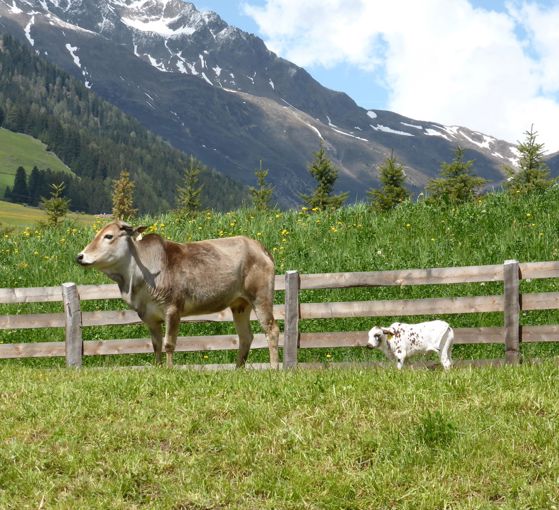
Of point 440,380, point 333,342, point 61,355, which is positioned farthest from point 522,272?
point 61,355

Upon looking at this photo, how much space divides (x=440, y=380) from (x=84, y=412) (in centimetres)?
398

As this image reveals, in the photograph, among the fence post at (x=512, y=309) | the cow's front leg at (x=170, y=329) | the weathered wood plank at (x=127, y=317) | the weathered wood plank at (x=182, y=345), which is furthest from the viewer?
the weathered wood plank at (x=127, y=317)

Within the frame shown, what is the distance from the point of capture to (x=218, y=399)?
29.2 ft

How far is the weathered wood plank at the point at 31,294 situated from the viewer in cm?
1636

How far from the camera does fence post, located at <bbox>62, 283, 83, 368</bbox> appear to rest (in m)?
15.9

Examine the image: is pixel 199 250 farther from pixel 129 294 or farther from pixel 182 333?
pixel 182 333

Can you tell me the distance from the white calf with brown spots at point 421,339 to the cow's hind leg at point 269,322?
1821 millimetres

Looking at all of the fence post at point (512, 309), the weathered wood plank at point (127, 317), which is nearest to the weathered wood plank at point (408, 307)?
the fence post at point (512, 309)

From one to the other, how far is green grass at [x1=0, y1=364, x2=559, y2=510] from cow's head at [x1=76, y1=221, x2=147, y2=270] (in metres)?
3.24

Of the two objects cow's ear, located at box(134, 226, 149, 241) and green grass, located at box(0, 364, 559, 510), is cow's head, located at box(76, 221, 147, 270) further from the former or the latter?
green grass, located at box(0, 364, 559, 510)

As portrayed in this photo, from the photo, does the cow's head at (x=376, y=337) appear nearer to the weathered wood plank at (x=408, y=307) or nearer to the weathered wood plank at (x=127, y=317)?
the weathered wood plank at (x=408, y=307)

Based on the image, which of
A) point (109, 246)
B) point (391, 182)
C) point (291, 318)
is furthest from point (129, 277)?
point (391, 182)

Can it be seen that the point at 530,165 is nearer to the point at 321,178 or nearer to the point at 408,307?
the point at 321,178

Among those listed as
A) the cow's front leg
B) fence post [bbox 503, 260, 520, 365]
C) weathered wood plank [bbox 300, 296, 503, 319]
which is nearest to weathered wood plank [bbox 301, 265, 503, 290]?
fence post [bbox 503, 260, 520, 365]
